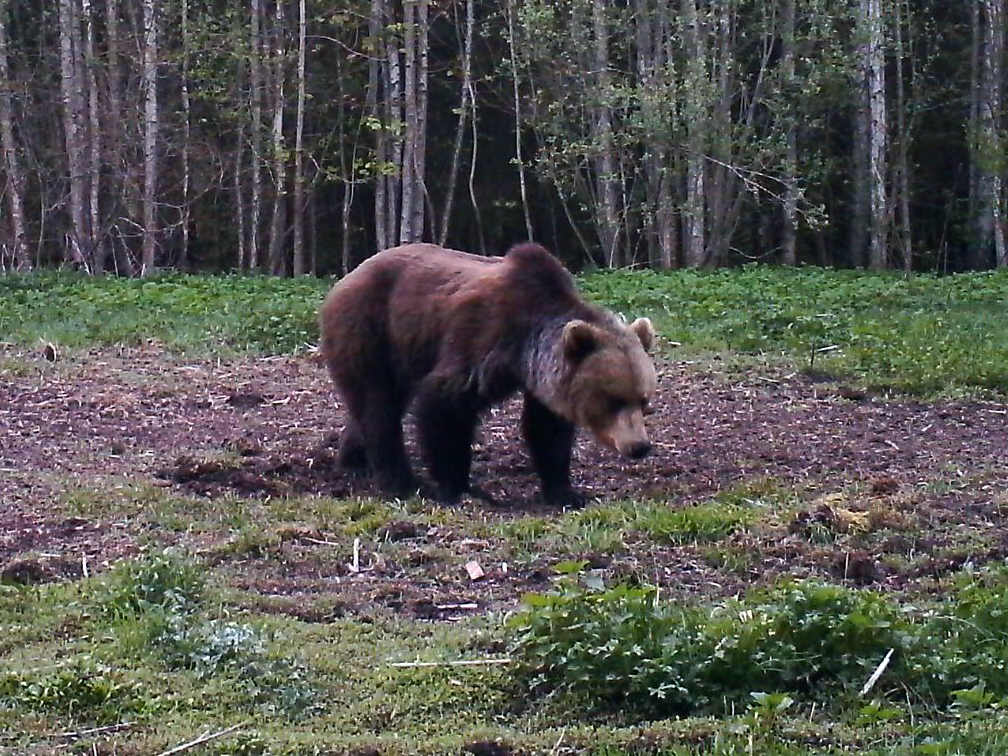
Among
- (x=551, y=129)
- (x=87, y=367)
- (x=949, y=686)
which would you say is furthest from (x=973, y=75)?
(x=949, y=686)

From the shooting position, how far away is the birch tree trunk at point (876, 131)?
24.9 meters

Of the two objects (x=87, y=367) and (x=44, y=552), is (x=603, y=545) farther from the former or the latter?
(x=87, y=367)

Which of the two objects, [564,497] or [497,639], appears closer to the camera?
[497,639]

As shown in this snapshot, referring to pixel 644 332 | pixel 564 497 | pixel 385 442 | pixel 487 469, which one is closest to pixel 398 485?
pixel 385 442

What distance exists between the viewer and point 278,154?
2448 centimetres

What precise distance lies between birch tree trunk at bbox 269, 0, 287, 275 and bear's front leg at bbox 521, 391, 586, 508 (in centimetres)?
1720

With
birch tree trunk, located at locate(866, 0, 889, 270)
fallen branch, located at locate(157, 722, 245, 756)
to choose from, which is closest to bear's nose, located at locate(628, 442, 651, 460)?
fallen branch, located at locate(157, 722, 245, 756)

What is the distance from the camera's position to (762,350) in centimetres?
1238

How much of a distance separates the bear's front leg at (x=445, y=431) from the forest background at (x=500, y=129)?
14540 millimetres

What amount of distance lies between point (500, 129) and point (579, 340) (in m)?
23.1

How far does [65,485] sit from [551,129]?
18667mm

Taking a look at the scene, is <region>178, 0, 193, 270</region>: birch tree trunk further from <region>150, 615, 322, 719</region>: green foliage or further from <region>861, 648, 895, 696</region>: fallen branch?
<region>861, 648, 895, 696</region>: fallen branch

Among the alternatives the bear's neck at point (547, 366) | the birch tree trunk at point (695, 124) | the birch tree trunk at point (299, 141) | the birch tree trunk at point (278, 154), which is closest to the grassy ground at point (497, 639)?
the bear's neck at point (547, 366)

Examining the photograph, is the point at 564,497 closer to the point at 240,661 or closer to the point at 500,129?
the point at 240,661
